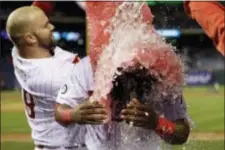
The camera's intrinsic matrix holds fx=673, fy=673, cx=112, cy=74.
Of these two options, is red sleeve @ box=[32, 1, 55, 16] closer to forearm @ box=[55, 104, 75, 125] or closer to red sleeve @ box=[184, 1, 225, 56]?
forearm @ box=[55, 104, 75, 125]

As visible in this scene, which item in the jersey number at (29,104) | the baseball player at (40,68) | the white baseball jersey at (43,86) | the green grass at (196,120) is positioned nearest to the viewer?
the baseball player at (40,68)

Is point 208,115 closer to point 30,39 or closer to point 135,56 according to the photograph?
point 30,39

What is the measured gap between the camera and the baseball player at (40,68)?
354 centimetres

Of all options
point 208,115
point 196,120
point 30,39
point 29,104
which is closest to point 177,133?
point 30,39

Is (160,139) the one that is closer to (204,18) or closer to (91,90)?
(91,90)

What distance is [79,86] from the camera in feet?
9.59

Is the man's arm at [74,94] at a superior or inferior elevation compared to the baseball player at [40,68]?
superior

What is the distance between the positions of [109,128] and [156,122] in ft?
1.05

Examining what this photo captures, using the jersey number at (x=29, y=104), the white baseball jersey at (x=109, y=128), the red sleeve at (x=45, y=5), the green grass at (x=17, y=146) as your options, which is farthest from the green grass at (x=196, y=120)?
the white baseball jersey at (x=109, y=128)

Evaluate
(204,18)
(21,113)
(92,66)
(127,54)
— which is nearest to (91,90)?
(92,66)

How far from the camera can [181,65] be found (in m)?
2.69

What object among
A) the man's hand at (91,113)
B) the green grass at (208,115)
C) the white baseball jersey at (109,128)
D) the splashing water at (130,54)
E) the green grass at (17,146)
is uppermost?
the splashing water at (130,54)

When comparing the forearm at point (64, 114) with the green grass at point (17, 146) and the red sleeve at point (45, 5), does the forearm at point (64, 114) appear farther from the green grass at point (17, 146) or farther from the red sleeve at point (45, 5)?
the green grass at point (17, 146)

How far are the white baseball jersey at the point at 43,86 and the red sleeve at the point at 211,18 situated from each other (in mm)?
1353
